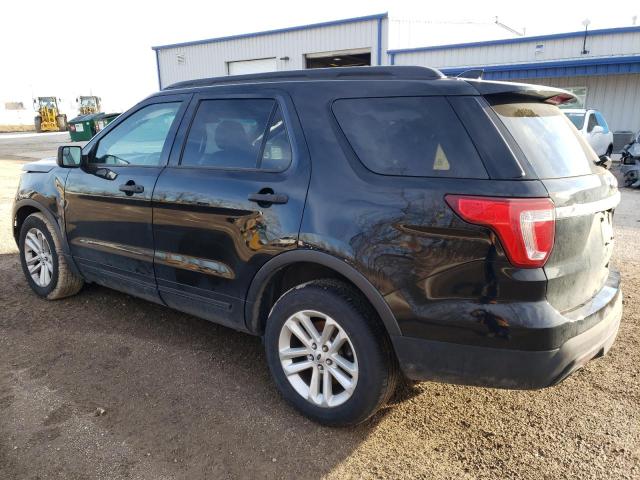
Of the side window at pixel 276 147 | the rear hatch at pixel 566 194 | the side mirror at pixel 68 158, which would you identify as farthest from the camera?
the side mirror at pixel 68 158

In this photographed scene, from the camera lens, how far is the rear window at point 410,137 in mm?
2262

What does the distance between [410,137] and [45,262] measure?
12.0 feet

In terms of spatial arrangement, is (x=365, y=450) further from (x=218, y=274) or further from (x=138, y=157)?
(x=138, y=157)

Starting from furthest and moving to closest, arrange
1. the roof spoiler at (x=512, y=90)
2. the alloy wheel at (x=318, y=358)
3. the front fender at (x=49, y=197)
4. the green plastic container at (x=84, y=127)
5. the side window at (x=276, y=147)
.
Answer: the green plastic container at (x=84, y=127)
the front fender at (x=49, y=197)
the side window at (x=276, y=147)
the alloy wheel at (x=318, y=358)
the roof spoiler at (x=512, y=90)

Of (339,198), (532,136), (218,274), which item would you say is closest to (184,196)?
(218,274)

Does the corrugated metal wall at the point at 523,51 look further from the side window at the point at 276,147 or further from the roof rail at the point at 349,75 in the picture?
the side window at the point at 276,147

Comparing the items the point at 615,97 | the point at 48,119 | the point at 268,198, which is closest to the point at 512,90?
the point at 268,198

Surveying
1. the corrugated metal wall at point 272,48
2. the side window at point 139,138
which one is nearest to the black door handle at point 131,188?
the side window at point 139,138

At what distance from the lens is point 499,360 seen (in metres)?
2.21

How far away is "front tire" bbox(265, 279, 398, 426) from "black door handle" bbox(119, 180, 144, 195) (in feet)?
4.54

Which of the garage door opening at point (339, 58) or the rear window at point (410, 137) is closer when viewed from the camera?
the rear window at point (410, 137)

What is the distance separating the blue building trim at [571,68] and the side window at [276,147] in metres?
15.2

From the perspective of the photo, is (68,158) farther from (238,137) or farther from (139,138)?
(238,137)

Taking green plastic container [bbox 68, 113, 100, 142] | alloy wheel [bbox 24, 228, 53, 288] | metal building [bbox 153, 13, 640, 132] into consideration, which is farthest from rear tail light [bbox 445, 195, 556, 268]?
green plastic container [bbox 68, 113, 100, 142]
